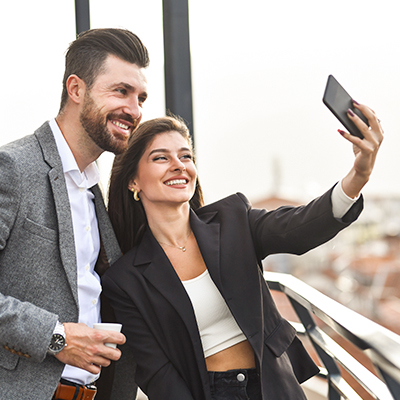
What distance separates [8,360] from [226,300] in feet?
2.16

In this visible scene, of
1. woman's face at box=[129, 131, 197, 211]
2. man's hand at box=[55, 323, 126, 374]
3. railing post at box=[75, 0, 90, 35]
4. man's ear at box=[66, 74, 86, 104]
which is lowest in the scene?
man's hand at box=[55, 323, 126, 374]

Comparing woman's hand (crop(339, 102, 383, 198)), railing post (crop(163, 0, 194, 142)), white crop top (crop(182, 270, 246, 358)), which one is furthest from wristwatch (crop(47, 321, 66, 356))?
railing post (crop(163, 0, 194, 142))

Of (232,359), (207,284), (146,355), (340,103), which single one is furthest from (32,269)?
(340,103)

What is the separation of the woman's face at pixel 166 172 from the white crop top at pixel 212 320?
341 millimetres

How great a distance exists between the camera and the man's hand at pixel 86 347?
1.17 m

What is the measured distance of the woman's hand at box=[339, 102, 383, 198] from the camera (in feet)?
3.60

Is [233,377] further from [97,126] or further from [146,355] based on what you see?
[97,126]

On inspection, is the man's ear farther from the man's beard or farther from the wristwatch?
the wristwatch

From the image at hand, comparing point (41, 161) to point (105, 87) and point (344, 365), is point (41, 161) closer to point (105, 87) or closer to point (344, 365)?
point (105, 87)

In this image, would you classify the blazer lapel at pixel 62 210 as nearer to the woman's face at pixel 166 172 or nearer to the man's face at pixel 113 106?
the man's face at pixel 113 106

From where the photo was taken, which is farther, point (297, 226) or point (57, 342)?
point (297, 226)

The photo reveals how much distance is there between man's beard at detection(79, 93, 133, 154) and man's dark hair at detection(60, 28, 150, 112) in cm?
8

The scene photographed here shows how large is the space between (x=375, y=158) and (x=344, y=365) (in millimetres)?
660

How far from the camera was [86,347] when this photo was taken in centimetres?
117
